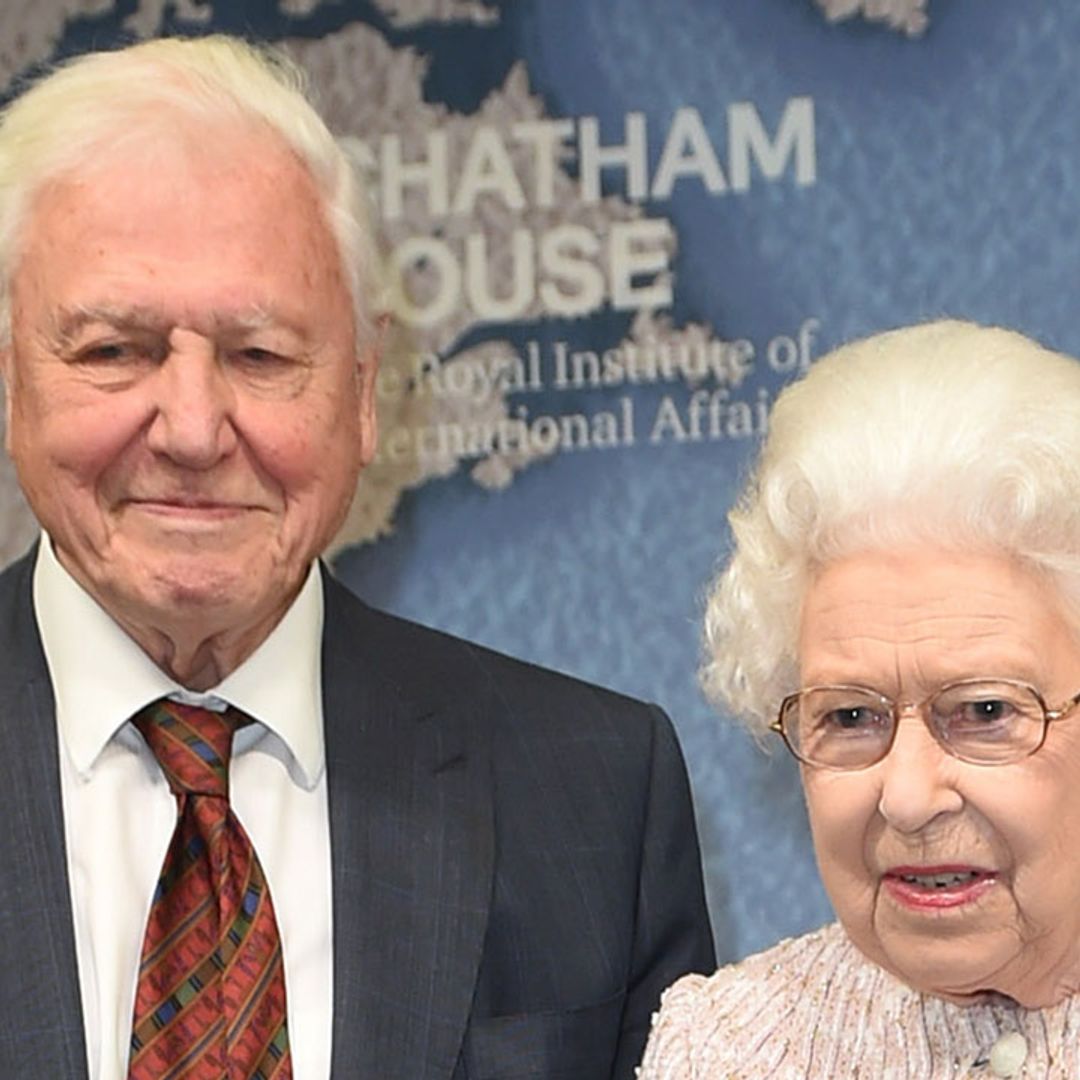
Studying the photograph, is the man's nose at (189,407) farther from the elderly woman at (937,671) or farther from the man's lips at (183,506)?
the elderly woman at (937,671)

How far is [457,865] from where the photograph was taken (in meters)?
2.22

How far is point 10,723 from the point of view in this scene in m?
2.17

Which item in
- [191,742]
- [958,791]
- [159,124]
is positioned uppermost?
[159,124]

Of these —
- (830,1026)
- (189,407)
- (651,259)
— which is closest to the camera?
(830,1026)

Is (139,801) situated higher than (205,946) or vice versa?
(139,801)

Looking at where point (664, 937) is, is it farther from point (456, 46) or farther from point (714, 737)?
point (456, 46)

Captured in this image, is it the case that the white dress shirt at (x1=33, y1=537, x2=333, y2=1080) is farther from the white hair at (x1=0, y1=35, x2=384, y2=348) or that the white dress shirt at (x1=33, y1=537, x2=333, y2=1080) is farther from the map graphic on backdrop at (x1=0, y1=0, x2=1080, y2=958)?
the map graphic on backdrop at (x1=0, y1=0, x2=1080, y2=958)

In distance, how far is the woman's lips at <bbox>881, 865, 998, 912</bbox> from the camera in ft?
5.74

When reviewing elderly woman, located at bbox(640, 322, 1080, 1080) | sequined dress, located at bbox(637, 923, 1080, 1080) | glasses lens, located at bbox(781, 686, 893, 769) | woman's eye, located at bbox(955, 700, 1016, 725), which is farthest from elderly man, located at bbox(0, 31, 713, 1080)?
woman's eye, located at bbox(955, 700, 1016, 725)

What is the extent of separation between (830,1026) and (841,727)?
0.27 meters

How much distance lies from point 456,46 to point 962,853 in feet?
4.44

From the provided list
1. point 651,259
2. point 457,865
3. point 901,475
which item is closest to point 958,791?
point 901,475

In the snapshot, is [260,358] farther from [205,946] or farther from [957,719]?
[957,719]

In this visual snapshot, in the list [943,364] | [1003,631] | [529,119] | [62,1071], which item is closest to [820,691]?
[1003,631]
